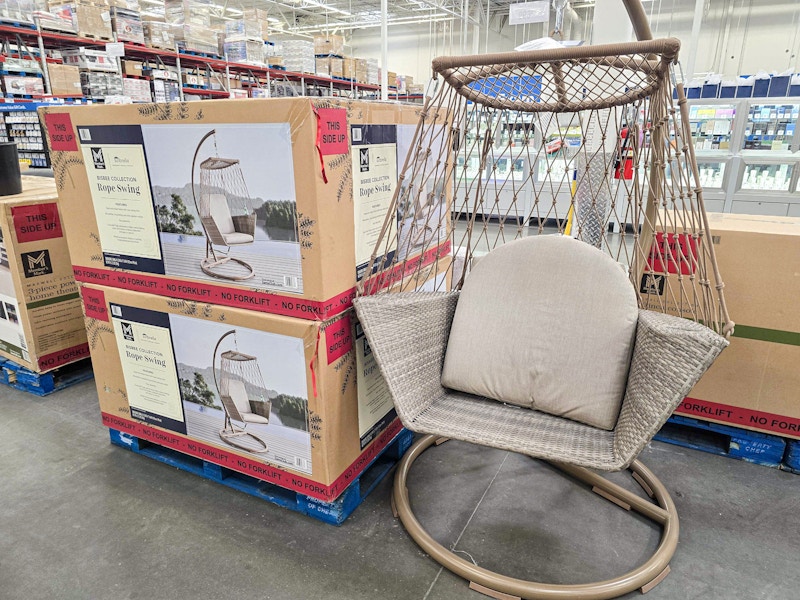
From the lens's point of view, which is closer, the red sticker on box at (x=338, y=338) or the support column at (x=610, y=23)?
the red sticker on box at (x=338, y=338)

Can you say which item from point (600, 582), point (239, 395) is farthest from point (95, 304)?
point (600, 582)

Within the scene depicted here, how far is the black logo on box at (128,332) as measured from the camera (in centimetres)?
192

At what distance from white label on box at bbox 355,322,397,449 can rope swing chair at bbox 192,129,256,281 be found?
0.44 m

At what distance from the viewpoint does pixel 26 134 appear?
4730 millimetres

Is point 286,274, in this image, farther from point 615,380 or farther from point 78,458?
point 78,458

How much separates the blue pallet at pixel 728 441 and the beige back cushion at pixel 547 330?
81cm

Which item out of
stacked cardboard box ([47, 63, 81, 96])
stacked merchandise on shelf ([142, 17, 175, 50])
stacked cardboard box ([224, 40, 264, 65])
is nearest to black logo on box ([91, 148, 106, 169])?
stacked cardboard box ([47, 63, 81, 96])

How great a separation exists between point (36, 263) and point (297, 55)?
6.37 meters

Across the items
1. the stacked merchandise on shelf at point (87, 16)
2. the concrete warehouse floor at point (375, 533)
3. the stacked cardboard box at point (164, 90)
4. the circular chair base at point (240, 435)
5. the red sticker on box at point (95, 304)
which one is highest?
the stacked merchandise on shelf at point (87, 16)

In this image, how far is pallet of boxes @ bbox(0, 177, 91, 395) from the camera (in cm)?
242

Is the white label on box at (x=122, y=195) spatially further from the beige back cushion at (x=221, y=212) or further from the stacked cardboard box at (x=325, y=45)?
the stacked cardboard box at (x=325, y=45)

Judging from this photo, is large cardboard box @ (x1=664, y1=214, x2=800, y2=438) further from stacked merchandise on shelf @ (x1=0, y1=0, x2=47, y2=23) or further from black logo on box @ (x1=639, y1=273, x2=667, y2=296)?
stacked merchandise on shelf @ (x1=0, y1=0, x2=47, y2=23)

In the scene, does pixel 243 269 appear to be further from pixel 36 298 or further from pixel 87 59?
pixel 87 59

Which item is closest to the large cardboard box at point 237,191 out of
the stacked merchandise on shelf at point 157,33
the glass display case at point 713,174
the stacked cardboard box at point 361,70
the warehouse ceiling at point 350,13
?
the stacked merchandise on shelf at point 157,33
